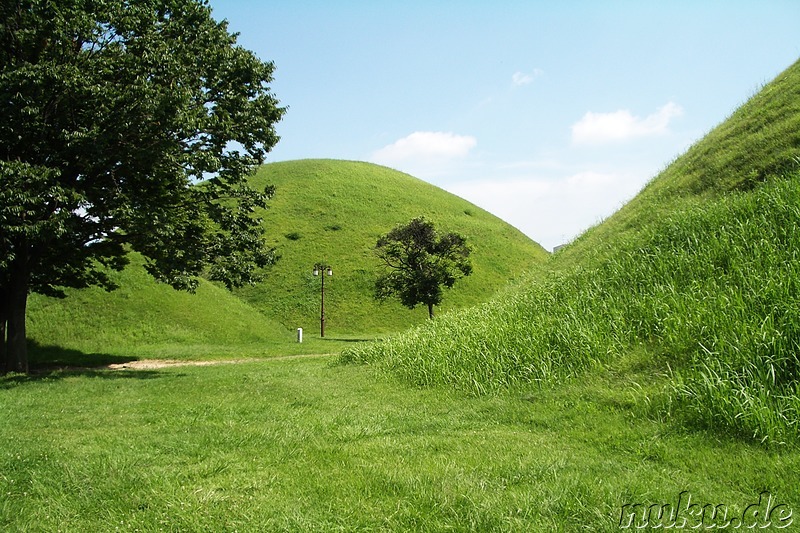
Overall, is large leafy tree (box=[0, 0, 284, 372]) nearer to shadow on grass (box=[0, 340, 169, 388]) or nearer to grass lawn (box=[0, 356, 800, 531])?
shadow on grass (box=[0, 340, 169, 388])

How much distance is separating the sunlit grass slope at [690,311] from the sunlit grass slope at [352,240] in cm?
3214

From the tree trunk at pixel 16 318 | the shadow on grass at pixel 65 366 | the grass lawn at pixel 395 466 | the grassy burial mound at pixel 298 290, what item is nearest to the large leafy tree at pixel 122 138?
the tree trunk at pixel 16 318

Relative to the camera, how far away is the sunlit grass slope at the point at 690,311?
6211 millimetres

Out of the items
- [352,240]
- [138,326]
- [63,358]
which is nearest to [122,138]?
[63,358]

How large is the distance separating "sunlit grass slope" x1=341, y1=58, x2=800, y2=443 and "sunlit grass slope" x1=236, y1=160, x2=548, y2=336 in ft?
105

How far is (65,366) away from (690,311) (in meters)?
20.7

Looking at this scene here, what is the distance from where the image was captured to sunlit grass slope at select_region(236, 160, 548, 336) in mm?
48969

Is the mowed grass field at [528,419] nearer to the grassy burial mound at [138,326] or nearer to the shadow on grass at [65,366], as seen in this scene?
the shadow on grass at [65,366]

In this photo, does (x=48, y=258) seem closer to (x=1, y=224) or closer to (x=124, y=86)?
(x=1, y=224)

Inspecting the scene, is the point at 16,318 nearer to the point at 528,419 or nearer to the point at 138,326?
the point at 138,326

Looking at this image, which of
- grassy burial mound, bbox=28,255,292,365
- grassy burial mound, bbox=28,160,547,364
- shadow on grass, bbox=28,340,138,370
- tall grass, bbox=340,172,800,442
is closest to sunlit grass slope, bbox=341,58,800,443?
tall grass, bbox=340,172,800,442

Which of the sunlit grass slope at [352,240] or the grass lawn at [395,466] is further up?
the sunlit grass slope at [352,240]

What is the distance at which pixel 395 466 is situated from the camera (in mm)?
5508

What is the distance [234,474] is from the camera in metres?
5.48
